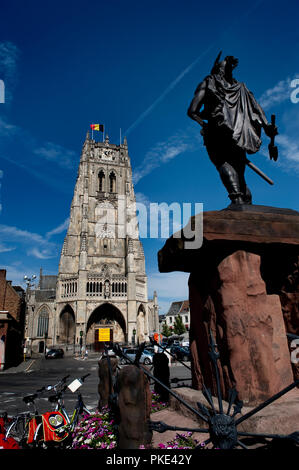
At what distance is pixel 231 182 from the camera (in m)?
4.30

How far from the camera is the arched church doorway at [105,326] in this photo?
43.6 meters

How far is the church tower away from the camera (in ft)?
143

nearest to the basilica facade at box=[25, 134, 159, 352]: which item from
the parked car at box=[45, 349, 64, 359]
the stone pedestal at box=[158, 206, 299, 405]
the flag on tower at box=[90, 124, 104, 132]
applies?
the flag on tower at box=[90, 124, 104, 132]

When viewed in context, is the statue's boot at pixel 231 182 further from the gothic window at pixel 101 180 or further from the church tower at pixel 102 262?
the gothic window at pixel 101 180

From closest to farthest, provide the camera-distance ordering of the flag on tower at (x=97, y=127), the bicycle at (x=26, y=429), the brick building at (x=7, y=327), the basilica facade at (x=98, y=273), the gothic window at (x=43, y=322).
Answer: the bicycle at (x=26, y=429) → the brick building at (x=7, y=327) → the basilica facade at (x=98, y=273) → the gothic window at (x=43, y=322) → the flag on tower at (x=97, y=127)

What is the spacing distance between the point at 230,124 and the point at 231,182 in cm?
83

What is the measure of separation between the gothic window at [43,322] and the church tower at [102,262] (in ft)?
19.1

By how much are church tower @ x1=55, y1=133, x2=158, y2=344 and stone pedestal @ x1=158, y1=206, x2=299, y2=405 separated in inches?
1541

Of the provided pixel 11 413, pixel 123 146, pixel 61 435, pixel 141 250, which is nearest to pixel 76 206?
pixel 141 250

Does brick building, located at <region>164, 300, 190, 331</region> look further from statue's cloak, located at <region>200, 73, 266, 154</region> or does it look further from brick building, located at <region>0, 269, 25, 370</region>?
statue's cloak, located at <region>200, 73, 266, 154</region>

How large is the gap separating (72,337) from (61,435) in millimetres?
42384

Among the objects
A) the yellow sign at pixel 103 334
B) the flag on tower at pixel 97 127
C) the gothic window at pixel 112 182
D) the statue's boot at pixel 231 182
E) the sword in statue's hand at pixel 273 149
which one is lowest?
the yellow sign at pixel 103 334

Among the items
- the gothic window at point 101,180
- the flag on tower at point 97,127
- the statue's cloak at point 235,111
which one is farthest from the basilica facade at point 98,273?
the statue's cloak at point 235,111
